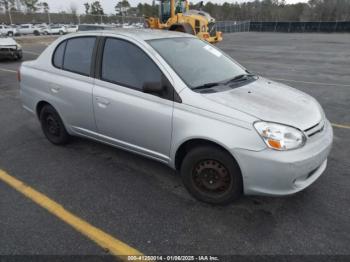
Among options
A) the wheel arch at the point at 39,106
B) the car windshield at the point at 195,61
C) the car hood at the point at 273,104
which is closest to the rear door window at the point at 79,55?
the wheel arch at the point at 39,106

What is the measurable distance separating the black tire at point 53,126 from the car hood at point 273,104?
245cm

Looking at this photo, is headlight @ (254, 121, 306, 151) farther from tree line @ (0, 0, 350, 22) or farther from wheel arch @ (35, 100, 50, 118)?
tree line @ (0, 0, 350, 22)

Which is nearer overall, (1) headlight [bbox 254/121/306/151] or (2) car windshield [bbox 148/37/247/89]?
(1) headlight [bbox 254/121/306/151]

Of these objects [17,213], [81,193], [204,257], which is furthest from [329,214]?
[17,213]

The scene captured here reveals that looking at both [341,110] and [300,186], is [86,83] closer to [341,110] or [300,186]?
[300,186]

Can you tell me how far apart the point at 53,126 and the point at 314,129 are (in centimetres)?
354

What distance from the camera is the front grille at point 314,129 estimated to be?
9.11 ft

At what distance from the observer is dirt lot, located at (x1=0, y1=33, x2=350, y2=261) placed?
2.54 metres

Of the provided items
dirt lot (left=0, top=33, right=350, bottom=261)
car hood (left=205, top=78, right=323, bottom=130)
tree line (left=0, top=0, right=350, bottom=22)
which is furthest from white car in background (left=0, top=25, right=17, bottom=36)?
car hood (left=205, top=78, right=323, bottom=130)

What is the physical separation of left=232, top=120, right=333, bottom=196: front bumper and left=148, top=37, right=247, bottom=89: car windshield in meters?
0.99

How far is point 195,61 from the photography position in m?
3.52

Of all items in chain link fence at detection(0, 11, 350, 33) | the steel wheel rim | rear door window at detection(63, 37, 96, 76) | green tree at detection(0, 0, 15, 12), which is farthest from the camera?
green tree at detection(0, 0, 15, 12)

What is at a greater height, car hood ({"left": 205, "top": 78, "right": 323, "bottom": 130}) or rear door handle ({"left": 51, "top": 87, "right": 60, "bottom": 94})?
car hood ({"left": 205, "top": 78, "right": 323, "bottom": 130})

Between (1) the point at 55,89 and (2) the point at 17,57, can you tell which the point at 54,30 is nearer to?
(2) the point at 17,57
